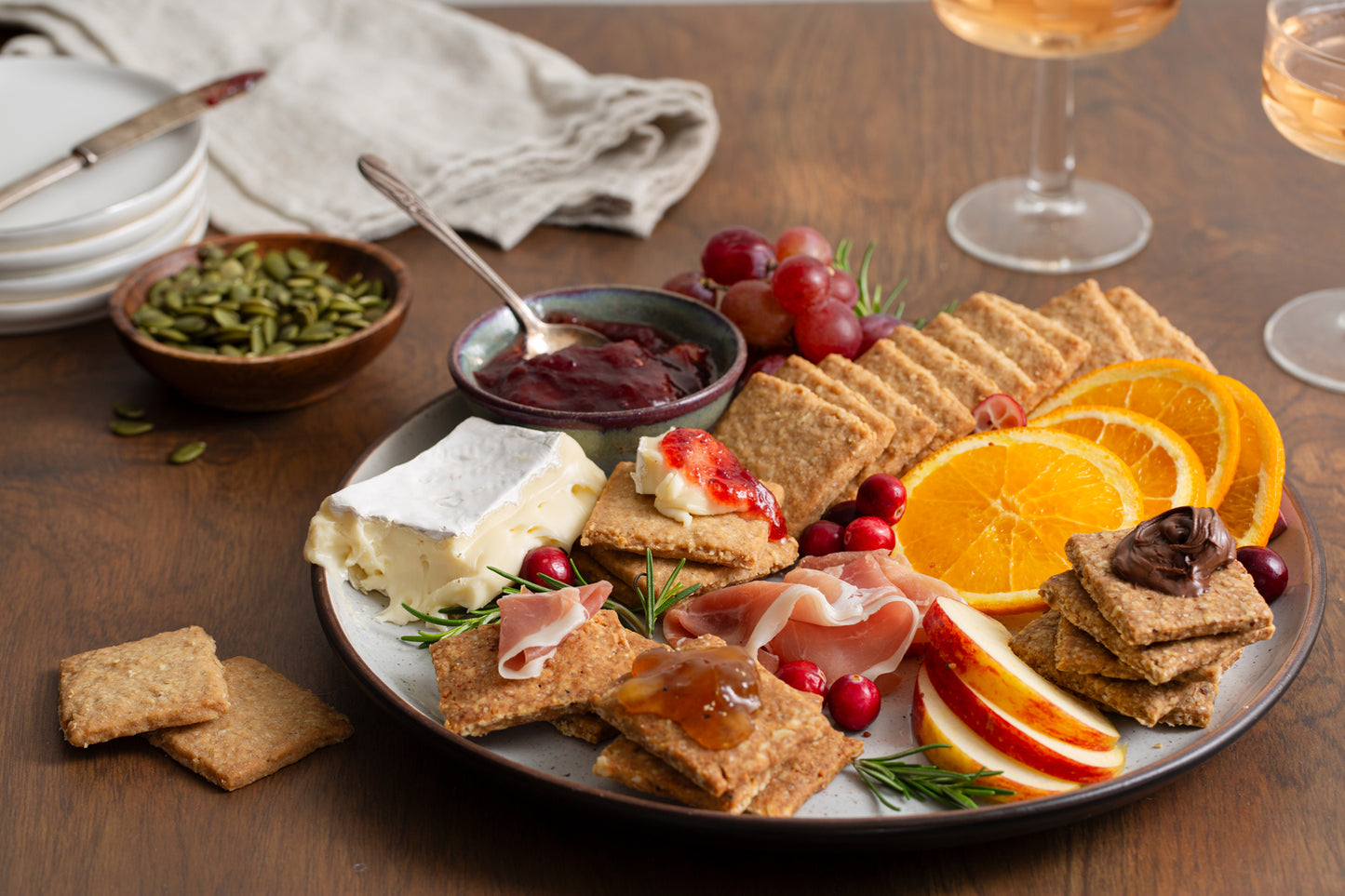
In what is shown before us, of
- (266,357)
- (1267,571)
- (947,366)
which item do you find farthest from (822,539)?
(266,357)

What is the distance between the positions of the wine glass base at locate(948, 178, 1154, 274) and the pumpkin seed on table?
5.89ft

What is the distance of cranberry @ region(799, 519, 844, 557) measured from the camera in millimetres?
2277

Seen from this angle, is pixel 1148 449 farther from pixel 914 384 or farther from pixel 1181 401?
pixel 914 384

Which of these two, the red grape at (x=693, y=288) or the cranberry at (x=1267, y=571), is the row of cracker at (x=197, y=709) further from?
the cranberry at (x=1267, y=571)

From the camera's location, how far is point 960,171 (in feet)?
13.3

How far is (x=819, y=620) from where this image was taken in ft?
Answer: 6.49

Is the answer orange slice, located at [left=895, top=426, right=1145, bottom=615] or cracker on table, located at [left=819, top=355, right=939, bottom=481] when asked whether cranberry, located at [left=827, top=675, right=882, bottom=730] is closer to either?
orange slice, located at [left=895, top=426, right=1145, bottom=615]

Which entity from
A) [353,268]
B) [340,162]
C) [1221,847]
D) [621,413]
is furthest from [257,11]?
[1221,847]

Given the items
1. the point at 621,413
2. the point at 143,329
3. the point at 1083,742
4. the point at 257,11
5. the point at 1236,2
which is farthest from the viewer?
the point at 1236,2

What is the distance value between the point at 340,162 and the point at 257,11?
1017 mm

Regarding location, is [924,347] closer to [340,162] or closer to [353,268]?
[353,268]

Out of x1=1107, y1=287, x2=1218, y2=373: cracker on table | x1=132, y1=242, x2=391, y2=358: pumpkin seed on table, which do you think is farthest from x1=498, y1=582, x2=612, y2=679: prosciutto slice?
x1=1107, y1=287, x2=1218, y2=373: cracker on table

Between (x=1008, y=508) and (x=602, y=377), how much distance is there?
85 centimetres

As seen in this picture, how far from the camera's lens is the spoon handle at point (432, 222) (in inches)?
107
